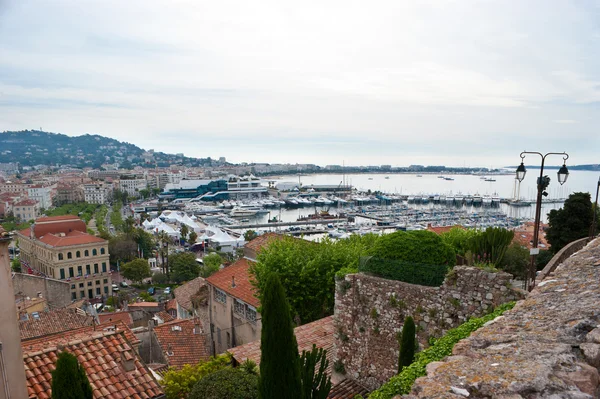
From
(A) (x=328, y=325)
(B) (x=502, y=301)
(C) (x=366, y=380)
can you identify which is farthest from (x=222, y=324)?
(B) (x=502, y=301)

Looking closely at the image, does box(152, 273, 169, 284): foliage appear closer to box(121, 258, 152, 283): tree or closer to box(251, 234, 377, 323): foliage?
box(121, 258, 152, 283): tree

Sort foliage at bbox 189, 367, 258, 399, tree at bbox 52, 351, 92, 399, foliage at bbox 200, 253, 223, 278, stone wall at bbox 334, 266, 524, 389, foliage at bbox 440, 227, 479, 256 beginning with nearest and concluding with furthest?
tree at bbox 52, 351, 92, 399
stone wall at bbox 334, 266, 524, 389
foliage at bbox 189, 367, 258, 399
foliage at bbox 440, 227, 479, 256
foliage at bbox 200, 253, 223, 278

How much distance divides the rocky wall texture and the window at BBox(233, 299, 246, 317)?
45.0 feet

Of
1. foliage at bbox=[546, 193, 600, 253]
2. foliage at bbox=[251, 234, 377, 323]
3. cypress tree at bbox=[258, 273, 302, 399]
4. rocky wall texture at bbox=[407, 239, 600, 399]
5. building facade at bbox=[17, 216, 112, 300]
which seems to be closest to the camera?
rocky wall texture at bbox=[407, 239, 600, 399]

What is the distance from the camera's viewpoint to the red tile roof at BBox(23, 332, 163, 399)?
6457 mm

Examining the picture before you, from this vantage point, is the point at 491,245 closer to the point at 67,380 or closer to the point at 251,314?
the point at 251,314

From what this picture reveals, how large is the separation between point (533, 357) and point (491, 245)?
10.1 metres

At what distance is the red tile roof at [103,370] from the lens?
6.46m

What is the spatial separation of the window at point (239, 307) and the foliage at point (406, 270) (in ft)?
28.4

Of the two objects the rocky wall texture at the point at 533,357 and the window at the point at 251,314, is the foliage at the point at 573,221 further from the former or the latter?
the rocky wall texture at the point at 533,357

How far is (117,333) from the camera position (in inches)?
305

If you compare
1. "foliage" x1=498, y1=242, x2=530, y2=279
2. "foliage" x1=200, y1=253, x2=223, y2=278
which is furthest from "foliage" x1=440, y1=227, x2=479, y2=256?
"foliage" x1=200, y1=253, x2=223, y2=278

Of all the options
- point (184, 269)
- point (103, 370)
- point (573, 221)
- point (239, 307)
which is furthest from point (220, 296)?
point (184, 269)

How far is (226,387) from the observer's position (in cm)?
757
